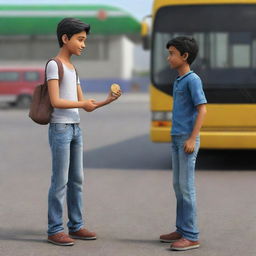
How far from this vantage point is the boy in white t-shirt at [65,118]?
18.3ft

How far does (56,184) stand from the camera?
5.78 metres

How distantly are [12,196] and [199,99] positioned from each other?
3.54 metres

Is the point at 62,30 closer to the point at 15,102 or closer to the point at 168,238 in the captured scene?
the point at 168,238

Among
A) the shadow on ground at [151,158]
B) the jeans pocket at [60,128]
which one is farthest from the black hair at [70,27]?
the shadow on ground at [151,158]

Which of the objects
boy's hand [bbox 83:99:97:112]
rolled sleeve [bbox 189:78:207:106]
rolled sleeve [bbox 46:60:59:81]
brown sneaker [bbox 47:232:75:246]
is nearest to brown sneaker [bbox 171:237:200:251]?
brown sneaker [bbox 47:232:75:246]

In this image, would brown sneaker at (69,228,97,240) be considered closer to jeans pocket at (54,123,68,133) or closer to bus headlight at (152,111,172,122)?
jeans pocket at (54,123,68,133)

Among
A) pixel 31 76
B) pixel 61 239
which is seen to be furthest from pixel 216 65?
pixel 31 76

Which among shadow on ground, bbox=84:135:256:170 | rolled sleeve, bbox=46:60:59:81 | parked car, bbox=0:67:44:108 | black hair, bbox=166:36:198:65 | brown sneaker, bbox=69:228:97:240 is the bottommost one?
parked car, bbox=0:67:44:108

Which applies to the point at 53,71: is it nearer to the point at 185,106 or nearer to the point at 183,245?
the point at 185,106

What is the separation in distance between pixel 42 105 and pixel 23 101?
23788 mm

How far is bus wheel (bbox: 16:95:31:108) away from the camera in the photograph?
2917cm

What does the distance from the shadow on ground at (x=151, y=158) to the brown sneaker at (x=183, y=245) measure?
5254mm

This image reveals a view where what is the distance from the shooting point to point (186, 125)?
561 centimetres

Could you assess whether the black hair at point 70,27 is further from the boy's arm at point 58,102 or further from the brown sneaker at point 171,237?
the brown sneaker at point 171,237
